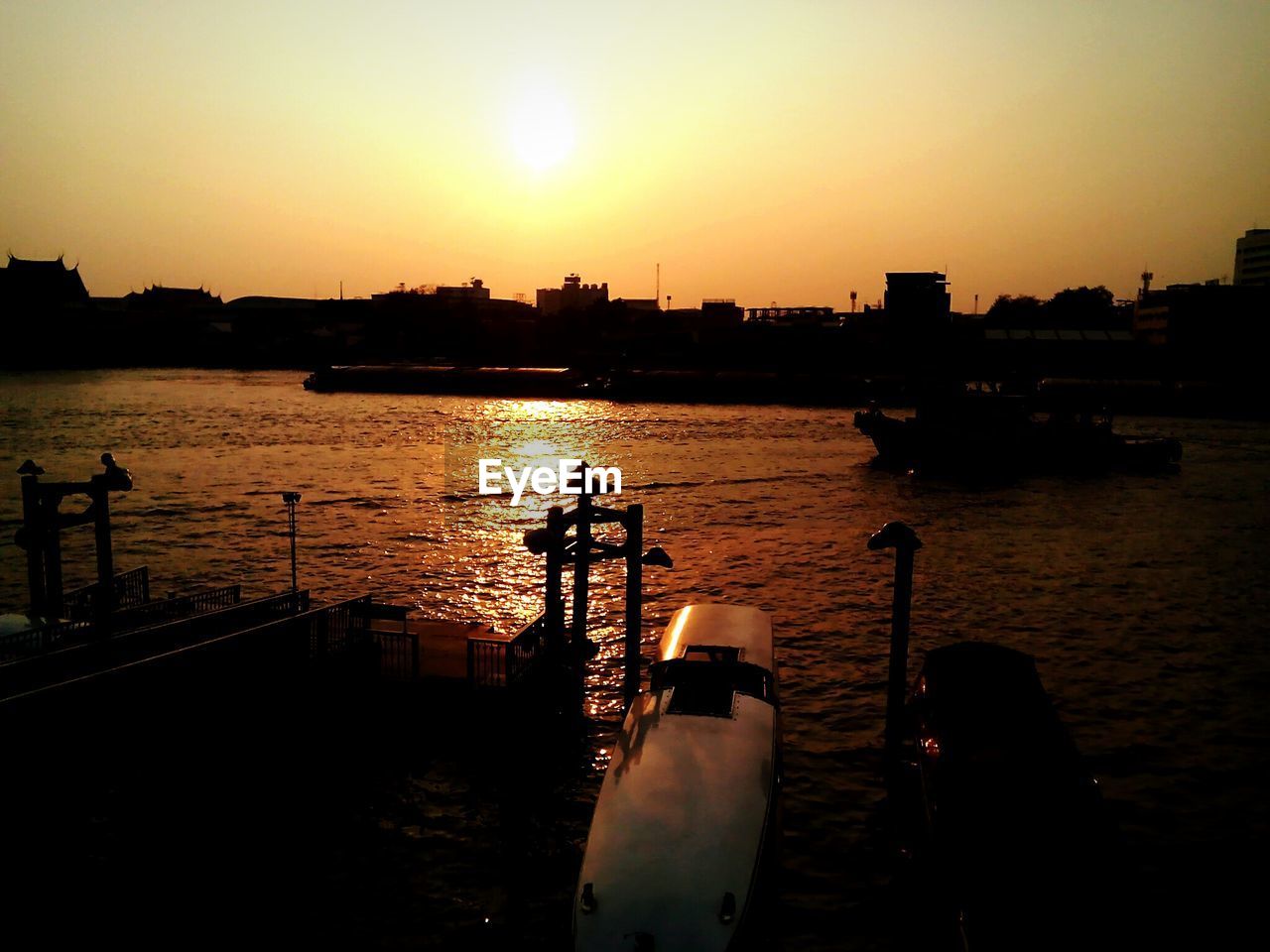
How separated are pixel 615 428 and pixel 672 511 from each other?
134 ft

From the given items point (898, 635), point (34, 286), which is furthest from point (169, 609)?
point (34, 286)

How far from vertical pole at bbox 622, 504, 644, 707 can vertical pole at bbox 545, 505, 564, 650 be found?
130 cm

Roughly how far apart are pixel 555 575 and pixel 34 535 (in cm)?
1141

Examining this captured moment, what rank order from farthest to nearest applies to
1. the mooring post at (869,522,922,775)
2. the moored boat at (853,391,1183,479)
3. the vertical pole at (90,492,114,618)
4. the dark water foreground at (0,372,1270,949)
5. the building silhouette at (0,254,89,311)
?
the building silhouette at (0,254,89,311) → the moored boat at (853,391,1183,479) → the vertical pole at (90,492,114,618) → the mooring post at (869,522,922,775) → the dark water foreground at (0,372,1270,949)

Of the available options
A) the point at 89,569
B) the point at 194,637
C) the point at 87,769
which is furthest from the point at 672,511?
the point at 87,769

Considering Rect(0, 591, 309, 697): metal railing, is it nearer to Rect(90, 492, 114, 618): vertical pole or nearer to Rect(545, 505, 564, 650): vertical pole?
Rect(90, 492, 114, 618): vertical pole

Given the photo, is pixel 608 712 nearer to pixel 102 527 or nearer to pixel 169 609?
pixel 169 609

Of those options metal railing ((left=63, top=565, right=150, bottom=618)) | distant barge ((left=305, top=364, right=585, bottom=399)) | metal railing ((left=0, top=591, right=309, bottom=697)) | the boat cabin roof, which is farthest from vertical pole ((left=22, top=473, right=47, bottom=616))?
distant barge ((left=305, top=364, right=585, bottom=399))

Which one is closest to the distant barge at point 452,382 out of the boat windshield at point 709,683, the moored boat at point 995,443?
the moored boat at point 995,443

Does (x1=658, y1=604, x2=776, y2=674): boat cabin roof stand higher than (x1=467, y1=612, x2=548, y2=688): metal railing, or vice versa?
(x1=658, y1=604, x2=776, y2=674): boat cabin roof

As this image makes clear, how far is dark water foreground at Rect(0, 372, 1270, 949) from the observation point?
11.6m

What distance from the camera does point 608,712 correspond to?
17422 millimetres

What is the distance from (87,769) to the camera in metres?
11.9

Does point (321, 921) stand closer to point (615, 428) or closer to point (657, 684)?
point (657, 684)
